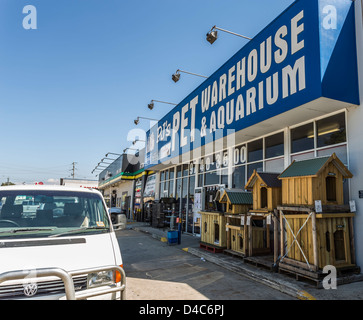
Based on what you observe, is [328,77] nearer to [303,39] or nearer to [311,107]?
[311,107]

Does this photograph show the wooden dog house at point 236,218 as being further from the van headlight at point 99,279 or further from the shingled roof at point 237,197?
the van headlight at point 99,279

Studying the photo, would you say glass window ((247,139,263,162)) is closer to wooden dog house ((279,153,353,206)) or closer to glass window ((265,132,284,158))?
glass window ((265,132,284,158))

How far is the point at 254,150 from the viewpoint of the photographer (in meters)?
10.1

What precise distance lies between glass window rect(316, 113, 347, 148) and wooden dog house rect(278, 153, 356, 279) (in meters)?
1.19

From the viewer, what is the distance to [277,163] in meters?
8.84

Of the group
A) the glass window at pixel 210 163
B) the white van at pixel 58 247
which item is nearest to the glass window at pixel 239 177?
the glass window at pixel 210 163

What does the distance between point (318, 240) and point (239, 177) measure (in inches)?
209

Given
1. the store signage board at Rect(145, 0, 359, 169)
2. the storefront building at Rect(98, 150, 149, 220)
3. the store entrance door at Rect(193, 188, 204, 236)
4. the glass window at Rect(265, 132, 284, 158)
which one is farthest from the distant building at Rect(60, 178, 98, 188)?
the glass window at Rect(265, 132, 284, 158)

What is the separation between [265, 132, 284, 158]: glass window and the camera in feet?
28.9

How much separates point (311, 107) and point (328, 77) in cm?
83

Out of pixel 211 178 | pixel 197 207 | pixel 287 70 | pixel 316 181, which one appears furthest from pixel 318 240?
pixel 197 207

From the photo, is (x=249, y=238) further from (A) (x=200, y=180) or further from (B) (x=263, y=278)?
(A) (x=200, y=180)

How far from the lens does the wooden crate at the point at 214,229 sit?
892 centimetres
